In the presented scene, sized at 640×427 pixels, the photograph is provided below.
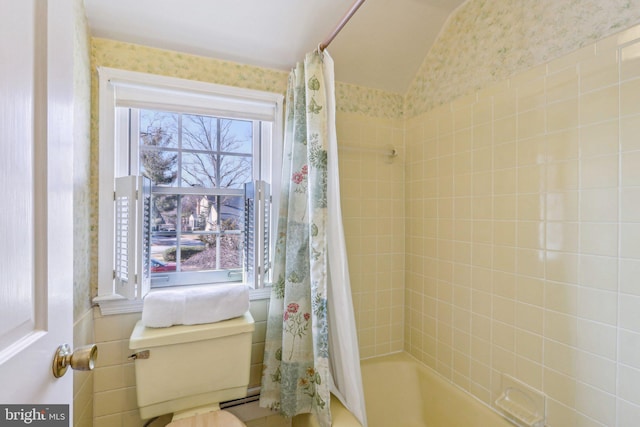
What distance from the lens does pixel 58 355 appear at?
22.1 inches

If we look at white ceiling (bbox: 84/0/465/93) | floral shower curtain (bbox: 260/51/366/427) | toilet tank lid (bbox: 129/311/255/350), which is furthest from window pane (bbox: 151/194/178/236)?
white ceiling (bbox: 84/0/465/93)

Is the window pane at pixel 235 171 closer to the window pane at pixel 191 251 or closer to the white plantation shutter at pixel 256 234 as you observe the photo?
the white plantation shutter at pixel 256 234

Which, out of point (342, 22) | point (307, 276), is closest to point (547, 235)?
point (307, 276)

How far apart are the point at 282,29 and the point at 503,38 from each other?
105cm

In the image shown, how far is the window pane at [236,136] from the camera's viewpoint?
1586 millimetres

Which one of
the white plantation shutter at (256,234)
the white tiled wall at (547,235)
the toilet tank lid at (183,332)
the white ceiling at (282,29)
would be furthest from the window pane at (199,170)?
the white tiled wall at (547,235)

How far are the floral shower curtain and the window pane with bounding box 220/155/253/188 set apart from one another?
0.27 metres

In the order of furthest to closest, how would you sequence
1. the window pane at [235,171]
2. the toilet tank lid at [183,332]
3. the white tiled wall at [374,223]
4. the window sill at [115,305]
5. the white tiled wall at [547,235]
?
the white tiled wall at [374,223], the window pane at [235,171], the window sill at [115,305], the toilet tank lid at [183,332], the white tiled wall at [547,235]

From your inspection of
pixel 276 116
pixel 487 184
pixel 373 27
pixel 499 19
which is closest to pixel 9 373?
pixel 276 116

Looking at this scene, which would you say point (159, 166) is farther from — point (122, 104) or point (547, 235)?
point (547, 235)

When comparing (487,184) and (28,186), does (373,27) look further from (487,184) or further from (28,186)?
(28,186)

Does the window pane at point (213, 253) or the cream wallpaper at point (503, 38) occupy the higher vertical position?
the cream wallpaper at point (503, 38)

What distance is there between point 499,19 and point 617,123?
73 cm

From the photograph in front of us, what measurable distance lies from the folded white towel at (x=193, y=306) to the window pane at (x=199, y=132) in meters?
0.77
